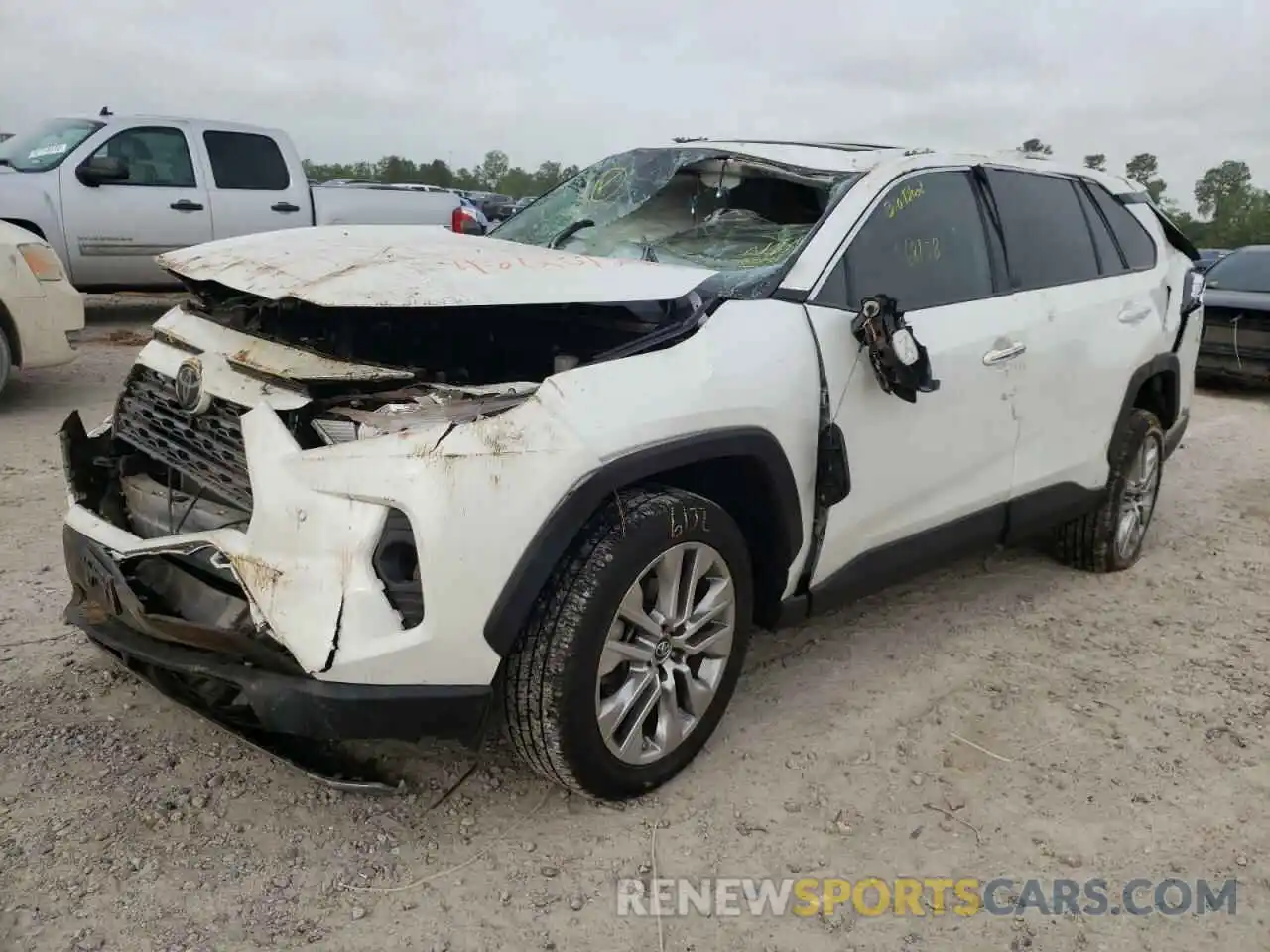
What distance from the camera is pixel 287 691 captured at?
236 cm

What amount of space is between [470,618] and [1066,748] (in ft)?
6.67

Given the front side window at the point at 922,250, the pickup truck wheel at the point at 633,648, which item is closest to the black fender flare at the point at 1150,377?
the front side window at the point at 922,250

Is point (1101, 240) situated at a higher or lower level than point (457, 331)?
higher

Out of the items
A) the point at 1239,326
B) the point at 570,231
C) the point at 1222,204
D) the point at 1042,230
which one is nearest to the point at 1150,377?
the point at 1042,230

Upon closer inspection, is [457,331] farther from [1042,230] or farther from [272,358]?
[1042,230]

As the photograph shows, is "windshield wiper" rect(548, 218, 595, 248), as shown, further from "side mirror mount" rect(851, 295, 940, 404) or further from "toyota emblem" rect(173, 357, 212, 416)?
"toyota emblem" rect(173, 357, 212, 416)

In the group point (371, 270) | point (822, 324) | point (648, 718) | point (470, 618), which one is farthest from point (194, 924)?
point (822, 324)

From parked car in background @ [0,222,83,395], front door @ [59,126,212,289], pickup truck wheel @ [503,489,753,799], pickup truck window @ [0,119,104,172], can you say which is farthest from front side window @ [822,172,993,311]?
pickup truck window @ [0,119,104,172]

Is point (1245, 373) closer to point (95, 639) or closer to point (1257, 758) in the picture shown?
point (1257, 758)

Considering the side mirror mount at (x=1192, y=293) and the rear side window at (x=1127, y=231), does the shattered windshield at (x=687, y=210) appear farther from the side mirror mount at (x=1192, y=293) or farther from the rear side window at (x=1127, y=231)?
the side mirror mount at (x=1192, y=293)

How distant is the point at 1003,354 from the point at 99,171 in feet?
27.6

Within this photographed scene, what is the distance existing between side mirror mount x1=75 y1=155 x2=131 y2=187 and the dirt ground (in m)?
6.19

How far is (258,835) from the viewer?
2699mm

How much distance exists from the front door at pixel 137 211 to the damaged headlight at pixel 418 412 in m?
7.98
